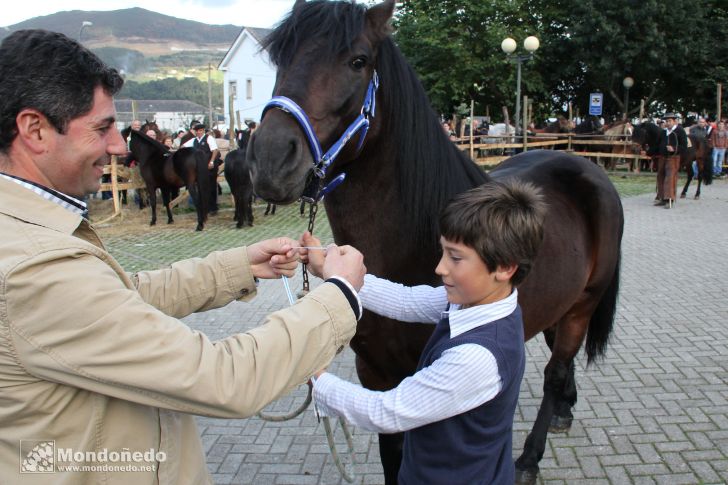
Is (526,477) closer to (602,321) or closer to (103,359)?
(602,321)

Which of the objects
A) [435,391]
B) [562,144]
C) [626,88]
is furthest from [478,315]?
[626,88]

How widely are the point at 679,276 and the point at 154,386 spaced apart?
300 inches

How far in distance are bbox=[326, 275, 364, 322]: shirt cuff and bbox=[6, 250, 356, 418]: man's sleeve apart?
0.19 metres

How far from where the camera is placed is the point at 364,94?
6.60 feet

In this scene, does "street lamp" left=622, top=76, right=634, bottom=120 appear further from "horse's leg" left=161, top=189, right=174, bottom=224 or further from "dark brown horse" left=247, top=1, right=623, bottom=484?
"dark brown horse" left=247, top=1, right=623, bottom=484

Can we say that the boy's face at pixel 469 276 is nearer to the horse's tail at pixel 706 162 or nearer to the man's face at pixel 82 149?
the man's face at pixel 82 149

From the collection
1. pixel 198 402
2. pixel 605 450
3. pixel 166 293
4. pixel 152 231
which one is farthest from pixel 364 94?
pixel 152 231

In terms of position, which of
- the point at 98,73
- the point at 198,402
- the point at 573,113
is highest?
the point at 573,113

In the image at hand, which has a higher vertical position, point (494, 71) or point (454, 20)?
point (454, 20)

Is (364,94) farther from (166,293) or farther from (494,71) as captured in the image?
(494,71)

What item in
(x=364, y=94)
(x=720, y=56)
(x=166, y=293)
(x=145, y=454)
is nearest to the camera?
(x=145, y=454)

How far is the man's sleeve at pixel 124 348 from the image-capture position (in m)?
1.04

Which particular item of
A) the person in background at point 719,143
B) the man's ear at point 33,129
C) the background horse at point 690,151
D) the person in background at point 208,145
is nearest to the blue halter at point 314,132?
the man's ear at point 33,129

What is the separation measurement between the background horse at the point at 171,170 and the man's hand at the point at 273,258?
394 inches
